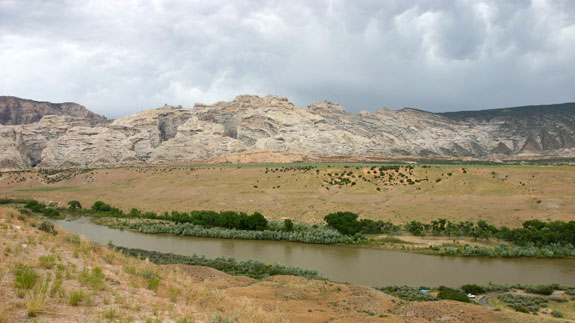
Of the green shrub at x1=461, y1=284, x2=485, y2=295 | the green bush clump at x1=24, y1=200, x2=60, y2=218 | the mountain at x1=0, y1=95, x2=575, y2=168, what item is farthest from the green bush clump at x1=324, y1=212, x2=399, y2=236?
the mountain at x1=0, y1=95, x2=575, y2=168

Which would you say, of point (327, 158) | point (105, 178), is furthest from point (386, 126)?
point (105, 178)

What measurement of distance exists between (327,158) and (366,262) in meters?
86.5

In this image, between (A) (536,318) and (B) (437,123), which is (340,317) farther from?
(B) (437,123)

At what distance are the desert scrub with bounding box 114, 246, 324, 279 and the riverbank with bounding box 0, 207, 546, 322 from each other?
610cm

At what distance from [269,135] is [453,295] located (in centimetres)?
11891

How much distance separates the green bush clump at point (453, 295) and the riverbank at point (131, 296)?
433 centimetres

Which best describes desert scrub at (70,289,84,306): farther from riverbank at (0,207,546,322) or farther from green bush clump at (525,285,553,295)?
green bush clump at (525,285,553,295)

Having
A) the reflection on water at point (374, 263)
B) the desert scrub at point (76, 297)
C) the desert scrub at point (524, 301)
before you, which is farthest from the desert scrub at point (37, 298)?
the reflection on water at point (374, 263)

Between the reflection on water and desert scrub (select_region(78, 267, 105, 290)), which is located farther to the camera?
the reflection on water

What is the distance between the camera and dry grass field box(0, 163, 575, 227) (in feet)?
170

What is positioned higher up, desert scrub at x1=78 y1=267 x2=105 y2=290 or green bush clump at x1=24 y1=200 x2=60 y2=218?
desert scrub at x1=78 y1=267 x2=105 y2=290

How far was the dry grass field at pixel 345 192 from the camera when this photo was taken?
51859mm

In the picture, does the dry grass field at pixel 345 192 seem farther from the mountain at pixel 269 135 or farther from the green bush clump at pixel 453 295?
the mountain at pixel 269 135

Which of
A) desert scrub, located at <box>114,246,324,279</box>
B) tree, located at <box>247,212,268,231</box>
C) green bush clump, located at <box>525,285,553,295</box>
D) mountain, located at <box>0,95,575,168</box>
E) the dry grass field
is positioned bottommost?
desert scrub, located at <box>114,246,324,279</box>
